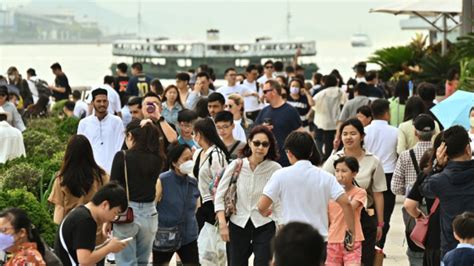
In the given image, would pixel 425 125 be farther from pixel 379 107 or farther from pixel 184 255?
pixel 184 255

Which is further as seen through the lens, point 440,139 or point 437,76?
point 437,76

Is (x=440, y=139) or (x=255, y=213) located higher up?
(x=440, y=139)

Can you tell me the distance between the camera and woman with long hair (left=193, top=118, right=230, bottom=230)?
10625mm

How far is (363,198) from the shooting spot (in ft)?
32.9

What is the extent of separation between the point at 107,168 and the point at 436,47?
1722 cm

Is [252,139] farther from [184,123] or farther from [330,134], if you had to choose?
[330,134]

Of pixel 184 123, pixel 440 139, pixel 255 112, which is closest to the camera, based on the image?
pixel 440 139

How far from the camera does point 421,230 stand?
9844 mm

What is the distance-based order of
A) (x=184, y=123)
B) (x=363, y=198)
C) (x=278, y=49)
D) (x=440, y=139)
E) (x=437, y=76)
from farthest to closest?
(x=278, y=49) < (x=437, y=76) < (x=184, y=123) < (x=363, y=198) < (x=440, y=139)

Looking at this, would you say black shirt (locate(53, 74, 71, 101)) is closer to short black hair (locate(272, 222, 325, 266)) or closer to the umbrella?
the umbrella

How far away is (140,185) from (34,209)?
1.33 m

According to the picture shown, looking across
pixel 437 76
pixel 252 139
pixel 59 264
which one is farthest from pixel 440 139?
pixel 437 76

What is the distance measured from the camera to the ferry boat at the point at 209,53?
9262 cm

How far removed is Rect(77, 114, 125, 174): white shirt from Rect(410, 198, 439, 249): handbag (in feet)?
13.2
